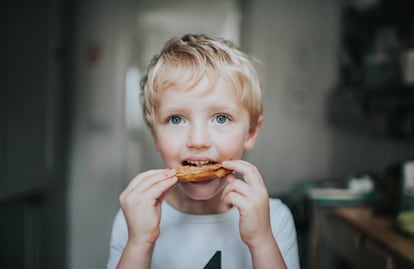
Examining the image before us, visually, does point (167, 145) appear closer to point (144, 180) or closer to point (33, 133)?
point (144, 180)

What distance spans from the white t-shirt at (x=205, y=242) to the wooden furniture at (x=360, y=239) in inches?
13.6

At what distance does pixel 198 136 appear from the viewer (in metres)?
0.40

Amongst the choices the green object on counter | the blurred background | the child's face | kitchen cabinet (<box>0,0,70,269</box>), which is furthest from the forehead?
kitchen cabinet (<box>0,0,70,269</box>)

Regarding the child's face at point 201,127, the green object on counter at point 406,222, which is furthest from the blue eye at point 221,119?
the green object on counter at point 406,222

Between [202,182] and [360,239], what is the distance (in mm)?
590

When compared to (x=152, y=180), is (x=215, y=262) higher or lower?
lower

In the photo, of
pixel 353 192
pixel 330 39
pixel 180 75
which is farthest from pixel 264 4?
pixel 180 75

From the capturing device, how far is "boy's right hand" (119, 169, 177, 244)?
404 mm

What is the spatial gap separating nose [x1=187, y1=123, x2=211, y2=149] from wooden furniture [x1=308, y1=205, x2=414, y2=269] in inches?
19.6

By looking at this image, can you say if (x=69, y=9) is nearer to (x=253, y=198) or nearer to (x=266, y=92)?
(x=266, y=92)

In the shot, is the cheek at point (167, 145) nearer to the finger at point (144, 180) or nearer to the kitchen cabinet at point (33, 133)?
the finger at point (144, 180)

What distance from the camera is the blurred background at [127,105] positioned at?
43.7 inches

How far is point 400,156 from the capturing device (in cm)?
131

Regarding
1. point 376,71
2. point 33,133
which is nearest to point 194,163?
point 33,133
